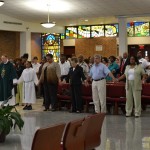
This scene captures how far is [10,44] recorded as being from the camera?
26.6 m

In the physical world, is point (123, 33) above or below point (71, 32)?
below

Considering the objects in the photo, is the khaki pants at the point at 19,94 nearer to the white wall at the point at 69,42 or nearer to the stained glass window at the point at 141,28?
the stained glass window at the point at 141,28

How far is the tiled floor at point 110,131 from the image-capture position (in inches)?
288

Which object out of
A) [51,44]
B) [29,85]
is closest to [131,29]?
[51,44]

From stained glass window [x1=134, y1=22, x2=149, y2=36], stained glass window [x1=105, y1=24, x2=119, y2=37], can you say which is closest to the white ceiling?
stained glass window [x1=105, y1=24, x2=119, y2=37]

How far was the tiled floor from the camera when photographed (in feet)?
24.0

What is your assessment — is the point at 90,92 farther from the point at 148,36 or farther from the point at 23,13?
the point at 148,36

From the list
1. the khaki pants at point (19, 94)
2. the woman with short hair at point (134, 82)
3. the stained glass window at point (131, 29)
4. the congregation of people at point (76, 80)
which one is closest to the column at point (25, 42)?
the stained glass window at point (131, 29)

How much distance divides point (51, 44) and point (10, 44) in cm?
387

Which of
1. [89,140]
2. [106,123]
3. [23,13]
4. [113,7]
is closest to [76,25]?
[23,13]

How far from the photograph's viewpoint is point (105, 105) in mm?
11648

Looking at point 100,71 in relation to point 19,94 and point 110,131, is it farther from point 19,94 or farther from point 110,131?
point 19,94

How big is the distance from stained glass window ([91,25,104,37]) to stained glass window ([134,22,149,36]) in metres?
2.49

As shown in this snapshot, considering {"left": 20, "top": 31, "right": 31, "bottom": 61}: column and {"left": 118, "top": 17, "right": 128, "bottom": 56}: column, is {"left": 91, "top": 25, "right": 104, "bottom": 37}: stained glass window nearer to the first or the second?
{"left": 20, "top": 31, "right": 31, "bottom": 61}: column
